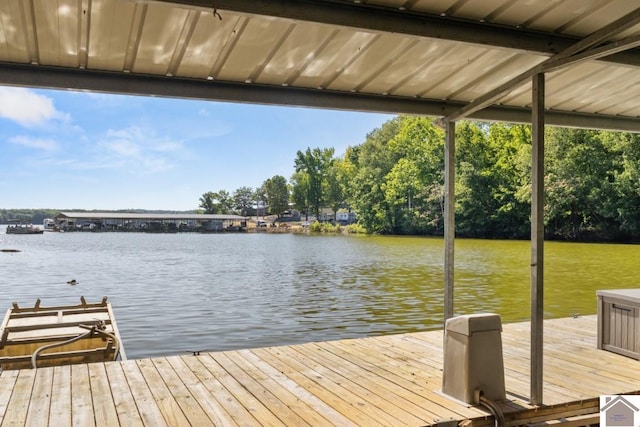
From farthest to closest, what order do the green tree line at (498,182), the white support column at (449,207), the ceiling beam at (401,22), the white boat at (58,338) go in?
the green tree line at (498,182) < the white boat at (58,338) < the white support column at (449,207) < the ceiling beam at (401,22)

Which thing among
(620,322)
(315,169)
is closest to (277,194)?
(315,169)

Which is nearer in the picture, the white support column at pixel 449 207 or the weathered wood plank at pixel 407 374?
the weathered wood plank at pixel 407 374

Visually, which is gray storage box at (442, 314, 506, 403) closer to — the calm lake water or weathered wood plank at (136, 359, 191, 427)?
weathered wood plank at (136, 359, 191, 427)

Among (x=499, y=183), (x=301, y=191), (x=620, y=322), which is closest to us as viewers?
(x=620, y=322)

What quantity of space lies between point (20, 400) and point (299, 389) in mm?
1999

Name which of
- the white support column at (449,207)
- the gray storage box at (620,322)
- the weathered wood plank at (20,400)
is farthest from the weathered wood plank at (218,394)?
the gray storage box at (620,322)

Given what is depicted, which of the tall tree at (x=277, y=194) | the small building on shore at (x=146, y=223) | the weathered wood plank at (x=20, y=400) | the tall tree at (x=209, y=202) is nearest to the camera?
the weathered wood plank at (x=20, y=400)

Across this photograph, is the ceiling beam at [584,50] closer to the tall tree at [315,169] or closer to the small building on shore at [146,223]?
the small building on shore at [146,223]

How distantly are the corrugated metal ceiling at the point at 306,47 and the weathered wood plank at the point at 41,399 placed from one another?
2.21 m

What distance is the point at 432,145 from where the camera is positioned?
181 ft

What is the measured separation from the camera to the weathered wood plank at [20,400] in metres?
3.36

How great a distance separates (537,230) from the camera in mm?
3646

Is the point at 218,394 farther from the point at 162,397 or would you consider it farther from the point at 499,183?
the point at 499,183

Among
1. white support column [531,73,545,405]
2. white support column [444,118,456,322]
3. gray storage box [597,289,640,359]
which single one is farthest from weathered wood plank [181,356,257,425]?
gray storage box [597,289,640,359]
